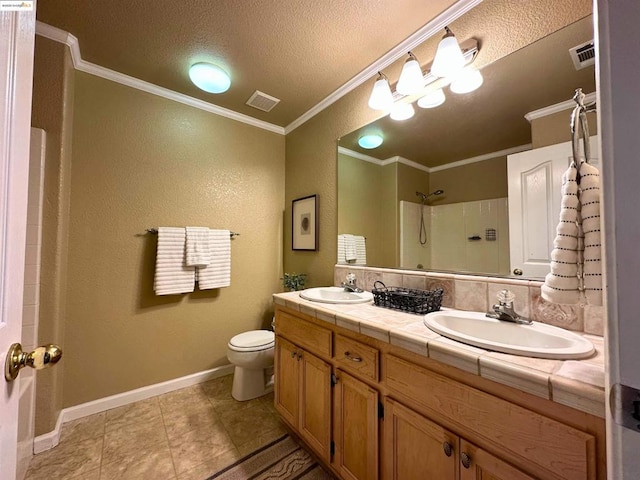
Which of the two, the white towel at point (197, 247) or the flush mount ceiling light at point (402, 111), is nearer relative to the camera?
the flush mount ceiling light at point (402, 111)

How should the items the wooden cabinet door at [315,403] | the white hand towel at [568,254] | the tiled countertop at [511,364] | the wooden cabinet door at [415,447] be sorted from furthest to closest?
1. the wooden cabinet door at [315,403]
2. the wooden cabinet door at [415,447]
3. the white hand towel at [568,254]
4. the tiled countertop at [511,364]

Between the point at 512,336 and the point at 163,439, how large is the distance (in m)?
1.94

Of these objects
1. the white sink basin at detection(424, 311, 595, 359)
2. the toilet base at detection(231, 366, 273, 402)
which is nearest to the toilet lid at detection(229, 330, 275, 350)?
the toilet base at detection(231, 366, 273, 402)

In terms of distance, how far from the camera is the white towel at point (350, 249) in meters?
1.97

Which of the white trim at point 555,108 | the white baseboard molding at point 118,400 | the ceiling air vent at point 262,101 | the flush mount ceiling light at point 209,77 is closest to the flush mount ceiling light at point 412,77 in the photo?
the white trim at point 555,108

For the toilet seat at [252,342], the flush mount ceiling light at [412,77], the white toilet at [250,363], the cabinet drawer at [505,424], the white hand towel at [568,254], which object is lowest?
the white toilet at [250,363]

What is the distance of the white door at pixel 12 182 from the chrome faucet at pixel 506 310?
144 centimetres

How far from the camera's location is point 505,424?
69 cm

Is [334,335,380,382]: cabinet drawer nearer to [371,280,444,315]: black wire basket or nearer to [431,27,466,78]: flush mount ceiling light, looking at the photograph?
[371,280,444,315]: black wire basket

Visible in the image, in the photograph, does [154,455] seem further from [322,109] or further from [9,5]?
[322,109]

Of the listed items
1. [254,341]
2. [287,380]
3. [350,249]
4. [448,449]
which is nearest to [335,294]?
[350,249]

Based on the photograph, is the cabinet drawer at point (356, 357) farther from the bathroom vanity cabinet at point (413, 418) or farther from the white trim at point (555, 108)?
the white trim at point (555, 108)

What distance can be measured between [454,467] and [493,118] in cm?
148

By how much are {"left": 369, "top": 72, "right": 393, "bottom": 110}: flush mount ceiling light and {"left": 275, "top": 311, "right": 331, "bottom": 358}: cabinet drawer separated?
1419 mm
